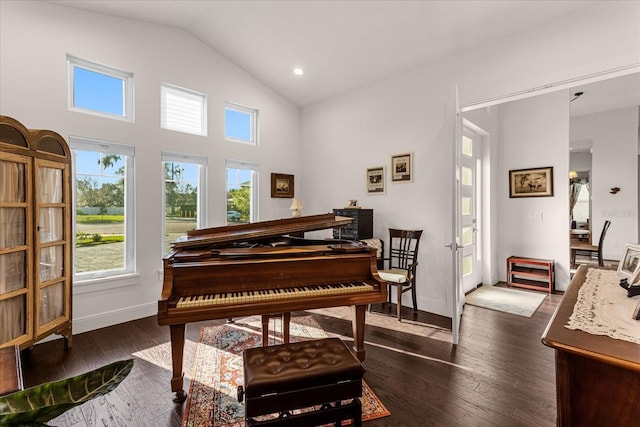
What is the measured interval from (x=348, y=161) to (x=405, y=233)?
1.50m

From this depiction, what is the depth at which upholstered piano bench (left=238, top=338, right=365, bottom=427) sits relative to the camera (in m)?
1.39

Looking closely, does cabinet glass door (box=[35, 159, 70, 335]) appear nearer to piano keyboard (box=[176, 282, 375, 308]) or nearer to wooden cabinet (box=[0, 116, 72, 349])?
wooden cabinet (box=[0, 116, 72, 349])

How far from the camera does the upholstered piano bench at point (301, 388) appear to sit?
1387mm

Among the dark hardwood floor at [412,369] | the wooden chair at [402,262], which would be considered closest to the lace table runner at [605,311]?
the dark hardwood floor at [412,369]

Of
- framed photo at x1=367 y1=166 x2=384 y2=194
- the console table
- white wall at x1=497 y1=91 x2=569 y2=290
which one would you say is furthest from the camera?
white wall at x1=497 y1=91 x2=569 y2=290

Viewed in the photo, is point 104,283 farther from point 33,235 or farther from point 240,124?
point 240,124

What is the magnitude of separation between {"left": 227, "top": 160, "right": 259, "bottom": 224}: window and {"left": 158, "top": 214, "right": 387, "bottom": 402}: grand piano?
2070mm

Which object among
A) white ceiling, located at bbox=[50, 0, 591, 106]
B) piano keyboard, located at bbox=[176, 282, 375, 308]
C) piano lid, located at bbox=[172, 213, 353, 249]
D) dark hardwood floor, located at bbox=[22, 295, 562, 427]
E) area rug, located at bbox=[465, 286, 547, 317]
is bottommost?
dark hardwood floor, located at bbox=[22, 295, 562, 427]

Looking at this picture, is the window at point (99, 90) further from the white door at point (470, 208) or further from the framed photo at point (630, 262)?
the framed photo at point (630, 262)

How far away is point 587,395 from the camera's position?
97cm

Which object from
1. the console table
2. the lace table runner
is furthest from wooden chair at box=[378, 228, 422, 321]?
the console table

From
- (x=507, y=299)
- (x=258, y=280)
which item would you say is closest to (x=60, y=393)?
(x=258, y=280)

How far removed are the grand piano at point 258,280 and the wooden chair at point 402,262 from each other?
3.85ft

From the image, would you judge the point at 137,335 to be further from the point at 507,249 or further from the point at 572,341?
the point at 507,249
